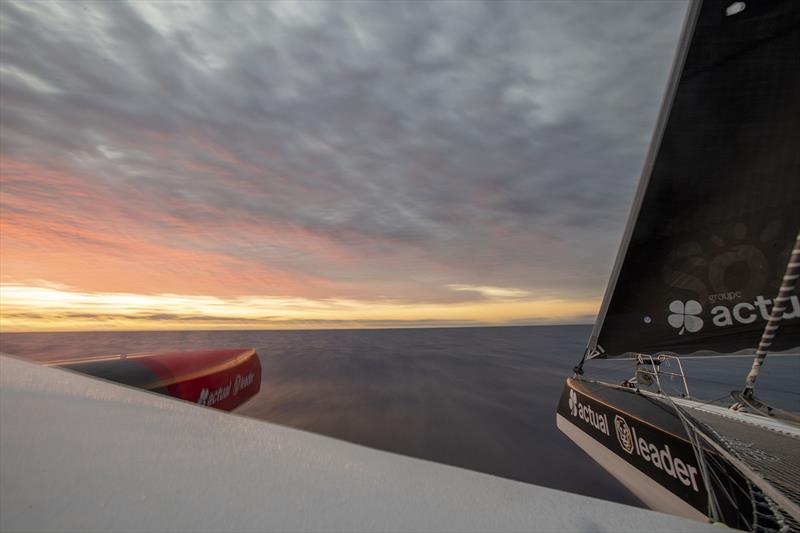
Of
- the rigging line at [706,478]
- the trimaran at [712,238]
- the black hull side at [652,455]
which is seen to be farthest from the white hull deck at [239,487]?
the trimaran at [712,238]

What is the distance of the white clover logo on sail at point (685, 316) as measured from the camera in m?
4.34

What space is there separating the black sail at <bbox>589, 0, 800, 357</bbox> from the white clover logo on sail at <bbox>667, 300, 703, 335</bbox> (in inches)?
0.5

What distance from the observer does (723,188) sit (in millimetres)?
4164

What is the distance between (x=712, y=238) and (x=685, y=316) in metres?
1.15

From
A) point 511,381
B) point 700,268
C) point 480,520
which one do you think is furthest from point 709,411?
point 511,381

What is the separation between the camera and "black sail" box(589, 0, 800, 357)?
3662 mm

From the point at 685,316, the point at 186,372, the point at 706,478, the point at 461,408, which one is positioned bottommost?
the point at 461,408

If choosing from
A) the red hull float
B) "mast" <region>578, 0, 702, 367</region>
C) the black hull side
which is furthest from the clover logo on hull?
the red hull float

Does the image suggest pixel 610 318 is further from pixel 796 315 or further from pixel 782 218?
pixel 782 218

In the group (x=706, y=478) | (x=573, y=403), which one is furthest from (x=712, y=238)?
(x=706, y=478)

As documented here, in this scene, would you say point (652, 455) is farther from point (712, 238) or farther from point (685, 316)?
point (712, 238)

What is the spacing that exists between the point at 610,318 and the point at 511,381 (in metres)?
13.3

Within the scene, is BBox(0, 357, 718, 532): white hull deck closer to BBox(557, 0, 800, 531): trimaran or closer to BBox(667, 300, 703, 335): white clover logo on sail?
BBox(557, 0, 800, 531): trimaran

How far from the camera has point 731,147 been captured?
405 cm
